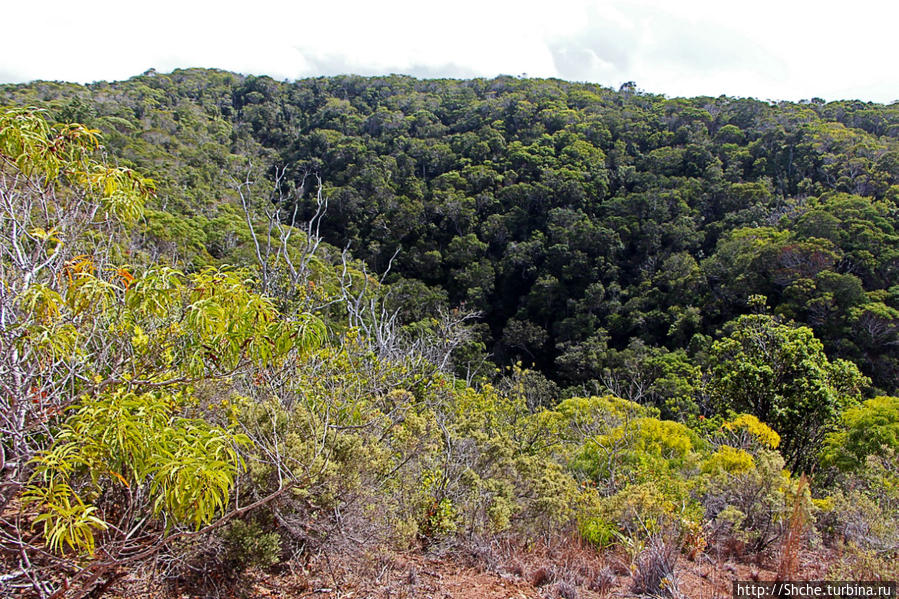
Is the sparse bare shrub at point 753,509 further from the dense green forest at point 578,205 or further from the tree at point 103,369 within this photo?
the dense green forest at point 578,205

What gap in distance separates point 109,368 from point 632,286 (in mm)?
27764

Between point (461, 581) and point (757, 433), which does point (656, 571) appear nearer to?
point (461, 581)

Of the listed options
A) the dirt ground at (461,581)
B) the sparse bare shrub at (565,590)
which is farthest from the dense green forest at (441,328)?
the sparse bare shrub at (565,590)

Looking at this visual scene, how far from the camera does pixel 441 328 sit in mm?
13211

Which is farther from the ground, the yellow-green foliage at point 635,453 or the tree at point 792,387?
the tree at point 792,387

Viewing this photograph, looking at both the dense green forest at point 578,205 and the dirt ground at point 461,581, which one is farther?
the dense green forest at point 578,205

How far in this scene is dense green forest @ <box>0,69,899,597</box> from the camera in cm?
→ 215

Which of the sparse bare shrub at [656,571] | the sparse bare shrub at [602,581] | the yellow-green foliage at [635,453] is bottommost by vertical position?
the yellow-green foliage at [635,453]

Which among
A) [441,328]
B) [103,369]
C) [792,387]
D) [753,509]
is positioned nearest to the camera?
[103,369]

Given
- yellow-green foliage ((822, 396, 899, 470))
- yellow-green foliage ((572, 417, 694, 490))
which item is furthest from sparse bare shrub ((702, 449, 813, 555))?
yellow-green foliage ((822, 396, 899, 470))

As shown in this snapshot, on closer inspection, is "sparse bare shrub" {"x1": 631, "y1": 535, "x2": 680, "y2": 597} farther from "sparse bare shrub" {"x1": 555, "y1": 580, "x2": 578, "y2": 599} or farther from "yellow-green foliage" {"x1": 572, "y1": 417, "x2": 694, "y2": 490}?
"yellow-green foliage" {"x1": 572, "y1": 417, "x2": 694, "y2": 490}

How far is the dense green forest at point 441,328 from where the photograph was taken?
2.15 m

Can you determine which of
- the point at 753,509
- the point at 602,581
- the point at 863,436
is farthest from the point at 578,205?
the point at 602,581

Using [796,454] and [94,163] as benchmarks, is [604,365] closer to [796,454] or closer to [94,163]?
[796,454]
